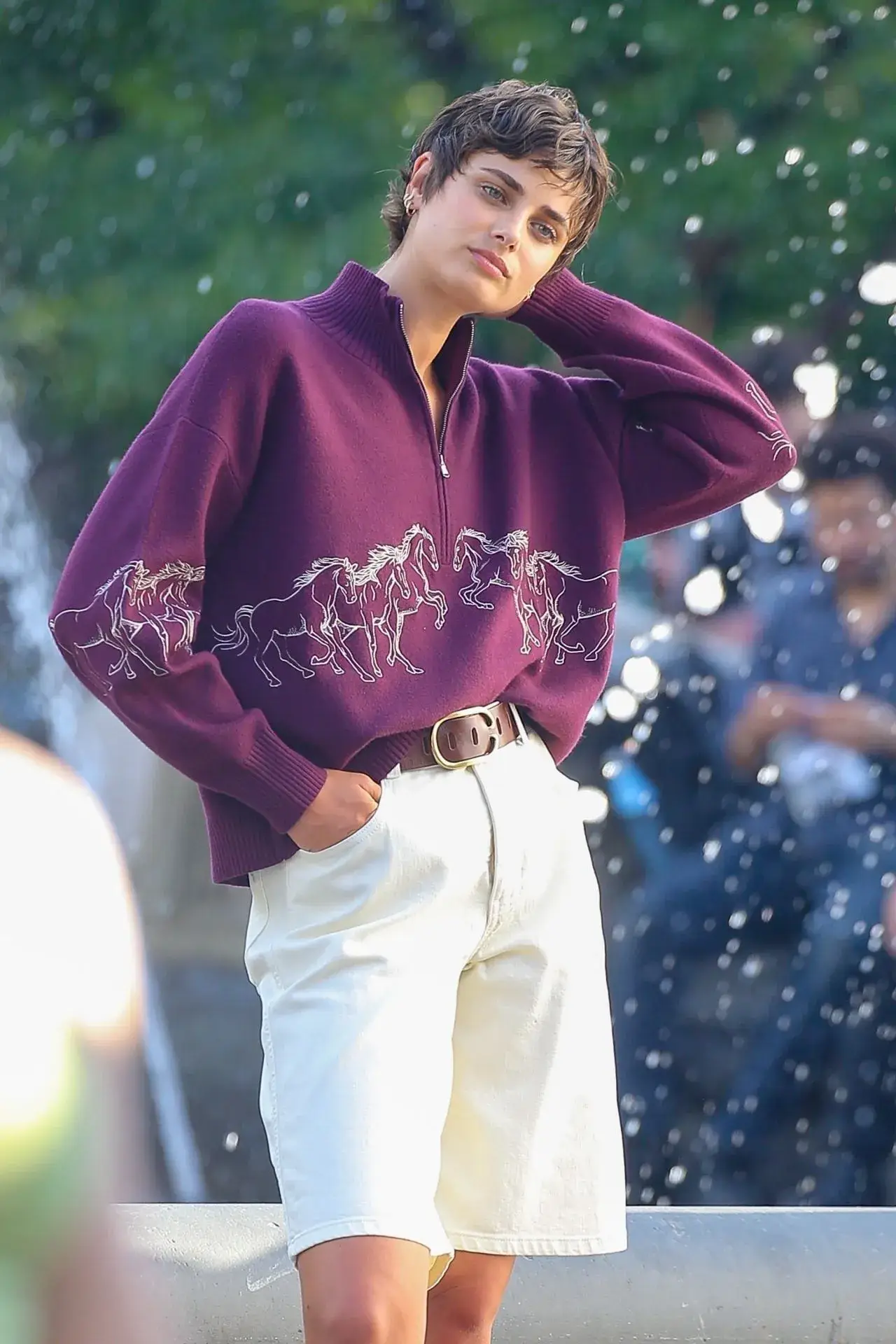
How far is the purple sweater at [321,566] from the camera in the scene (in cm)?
141

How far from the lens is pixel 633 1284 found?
194 cm

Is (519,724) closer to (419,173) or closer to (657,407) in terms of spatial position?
(657,407)

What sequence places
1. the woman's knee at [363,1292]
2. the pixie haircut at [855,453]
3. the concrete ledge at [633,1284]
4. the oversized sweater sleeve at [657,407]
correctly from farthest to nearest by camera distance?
the pixie haircut at [855,453]
the concrete ledge at [633,1284]
the oversized sweater sleeve at [657,407]
the woman's knee at [363,1292]

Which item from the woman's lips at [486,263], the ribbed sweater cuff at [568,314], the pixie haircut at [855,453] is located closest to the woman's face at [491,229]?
the woman's lips at [486,263]

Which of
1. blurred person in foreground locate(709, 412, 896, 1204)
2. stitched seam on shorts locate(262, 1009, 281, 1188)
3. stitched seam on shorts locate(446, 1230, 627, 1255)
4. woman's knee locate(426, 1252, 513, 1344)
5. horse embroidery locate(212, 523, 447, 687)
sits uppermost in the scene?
horse embroidery locate(212, 523, 447, 687)

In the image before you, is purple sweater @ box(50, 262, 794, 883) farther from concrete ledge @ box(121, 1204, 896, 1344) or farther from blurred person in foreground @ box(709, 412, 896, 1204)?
blurred person in foreground @ box(709, 412, 896, 1204)

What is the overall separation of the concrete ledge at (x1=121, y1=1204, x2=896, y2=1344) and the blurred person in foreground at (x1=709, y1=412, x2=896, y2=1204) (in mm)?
1007

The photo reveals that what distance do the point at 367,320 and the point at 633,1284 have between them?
1.12 meters

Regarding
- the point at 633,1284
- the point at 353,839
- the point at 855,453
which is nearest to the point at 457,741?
the point at 353,839

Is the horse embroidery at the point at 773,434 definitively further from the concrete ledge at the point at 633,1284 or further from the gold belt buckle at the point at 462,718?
the concrete ledge at the point at 633,1284

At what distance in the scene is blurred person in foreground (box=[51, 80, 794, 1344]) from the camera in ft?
4.56

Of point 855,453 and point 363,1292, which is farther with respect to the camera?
point 855,453

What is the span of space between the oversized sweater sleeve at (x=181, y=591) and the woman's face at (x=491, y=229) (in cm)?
18

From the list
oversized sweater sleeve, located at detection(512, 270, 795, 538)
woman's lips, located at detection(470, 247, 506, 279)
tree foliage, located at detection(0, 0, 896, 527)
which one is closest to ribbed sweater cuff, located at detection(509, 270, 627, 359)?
oversized sweater sleeve, located at detection(512, 270, 795, 538)
